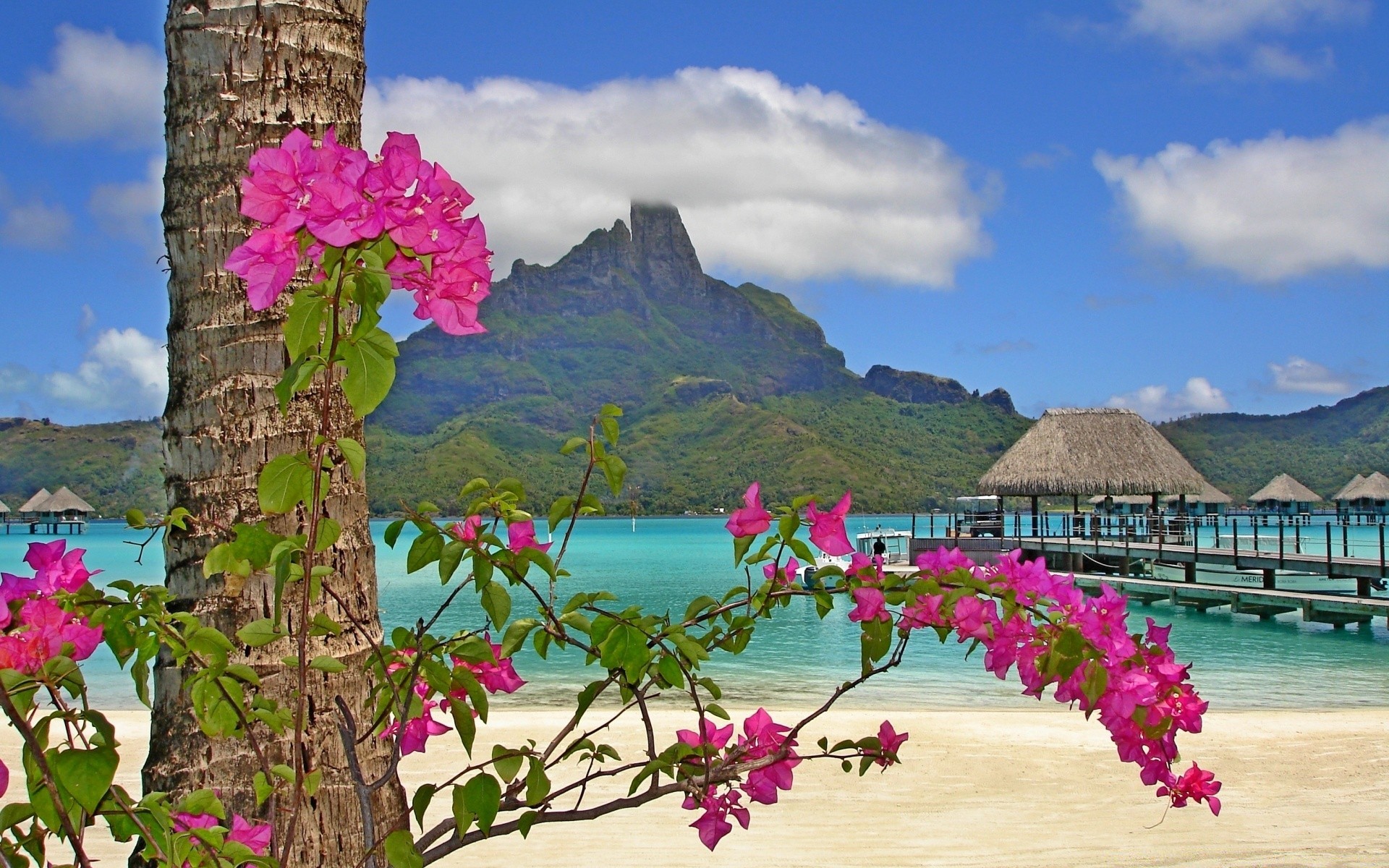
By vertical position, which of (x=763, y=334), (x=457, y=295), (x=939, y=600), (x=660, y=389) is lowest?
(x=939, y=600)

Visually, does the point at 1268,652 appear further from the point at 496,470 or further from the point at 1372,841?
the point at 496,470

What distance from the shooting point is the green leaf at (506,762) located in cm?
125

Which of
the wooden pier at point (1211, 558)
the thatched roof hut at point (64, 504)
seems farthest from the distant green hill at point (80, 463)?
the wooden pier at point (1211, 558)

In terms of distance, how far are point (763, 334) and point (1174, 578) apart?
11827 cm

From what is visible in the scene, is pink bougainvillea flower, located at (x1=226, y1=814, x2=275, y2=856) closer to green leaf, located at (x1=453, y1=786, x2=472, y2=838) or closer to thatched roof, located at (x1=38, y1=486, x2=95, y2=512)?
green leaf, located at (x1=453, y1=786, x2=472, y2=838)

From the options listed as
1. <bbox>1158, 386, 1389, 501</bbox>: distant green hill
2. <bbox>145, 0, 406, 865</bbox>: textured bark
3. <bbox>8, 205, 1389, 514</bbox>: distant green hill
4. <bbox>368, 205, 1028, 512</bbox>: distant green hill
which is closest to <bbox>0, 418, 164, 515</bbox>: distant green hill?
<bbox>8, 205, 1389, 514</bbox>: distant green hill

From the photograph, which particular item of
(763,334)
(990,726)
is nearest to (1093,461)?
(990,726)

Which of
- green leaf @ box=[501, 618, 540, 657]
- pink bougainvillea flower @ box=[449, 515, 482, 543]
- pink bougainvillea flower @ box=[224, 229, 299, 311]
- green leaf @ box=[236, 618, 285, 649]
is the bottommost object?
green leaf @ box=[501, 618, 540, 657]

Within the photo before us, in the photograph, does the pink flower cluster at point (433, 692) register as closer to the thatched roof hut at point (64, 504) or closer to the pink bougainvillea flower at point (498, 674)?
the pink bougainvillea flower at point (498, 674)

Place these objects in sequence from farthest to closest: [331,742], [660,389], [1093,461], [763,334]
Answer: [763,334], [660,389], [1093,461], [331,742]

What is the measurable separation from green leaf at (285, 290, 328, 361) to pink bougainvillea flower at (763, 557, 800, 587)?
25.5 inches

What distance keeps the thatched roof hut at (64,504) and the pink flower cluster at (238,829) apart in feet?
248

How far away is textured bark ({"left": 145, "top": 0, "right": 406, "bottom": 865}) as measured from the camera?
158 centimetres

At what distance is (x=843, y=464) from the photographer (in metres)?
83.3
